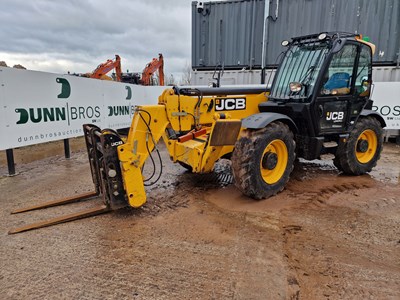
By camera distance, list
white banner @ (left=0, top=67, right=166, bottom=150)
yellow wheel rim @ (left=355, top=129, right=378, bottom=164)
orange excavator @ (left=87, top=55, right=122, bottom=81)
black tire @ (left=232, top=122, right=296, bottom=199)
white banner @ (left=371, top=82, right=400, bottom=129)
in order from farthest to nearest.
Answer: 1. orange excavator @ (left=87, top=55, right=122, bottom=81)
2. white banner @ (left=371, top=82, right=400, bottom=129)
3. yellow wheel rim @ (left=355, top=129, right=378, bottom=164)
4. white banner @ (left=0, top=67, right=166, bottom=150)
5. black tire @ (left=232, top=122, right=296, bottom=199)

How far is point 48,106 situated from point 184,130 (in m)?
3.46

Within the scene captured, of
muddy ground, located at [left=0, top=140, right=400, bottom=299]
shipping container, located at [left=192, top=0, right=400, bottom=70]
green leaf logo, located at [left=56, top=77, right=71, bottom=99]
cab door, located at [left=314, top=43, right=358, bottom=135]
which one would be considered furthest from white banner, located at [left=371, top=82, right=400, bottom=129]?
green leaf logo, located at [left=56, top=77, right=71, bottom=99]

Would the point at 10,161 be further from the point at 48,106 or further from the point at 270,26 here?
the point at 270,26

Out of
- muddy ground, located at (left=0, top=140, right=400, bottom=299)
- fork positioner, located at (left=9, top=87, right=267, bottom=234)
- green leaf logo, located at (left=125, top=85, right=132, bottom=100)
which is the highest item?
green leaf logo, located at (left=125, top=85, right=132, bottom=100)

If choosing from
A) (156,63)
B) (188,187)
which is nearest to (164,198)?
(188,187)

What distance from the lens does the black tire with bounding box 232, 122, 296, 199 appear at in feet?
13.3

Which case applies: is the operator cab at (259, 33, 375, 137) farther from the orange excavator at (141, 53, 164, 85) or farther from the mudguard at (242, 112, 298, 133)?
the orange excavator at (141, 53, 164, 85)

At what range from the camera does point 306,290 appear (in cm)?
244

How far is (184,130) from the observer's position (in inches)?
178

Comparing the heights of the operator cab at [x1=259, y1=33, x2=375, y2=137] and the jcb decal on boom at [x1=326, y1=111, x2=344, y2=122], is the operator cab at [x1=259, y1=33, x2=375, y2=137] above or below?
above

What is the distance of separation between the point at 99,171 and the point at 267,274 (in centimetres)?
253

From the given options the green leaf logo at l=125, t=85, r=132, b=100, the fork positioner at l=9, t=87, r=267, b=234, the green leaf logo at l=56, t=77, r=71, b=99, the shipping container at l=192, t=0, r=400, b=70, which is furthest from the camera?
the green leaf logo at l=125, t=85, r=132, b=100

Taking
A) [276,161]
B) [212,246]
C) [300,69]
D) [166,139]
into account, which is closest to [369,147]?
[300,69]

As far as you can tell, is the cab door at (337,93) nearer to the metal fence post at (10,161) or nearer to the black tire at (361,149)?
the black tire at (361,149)
